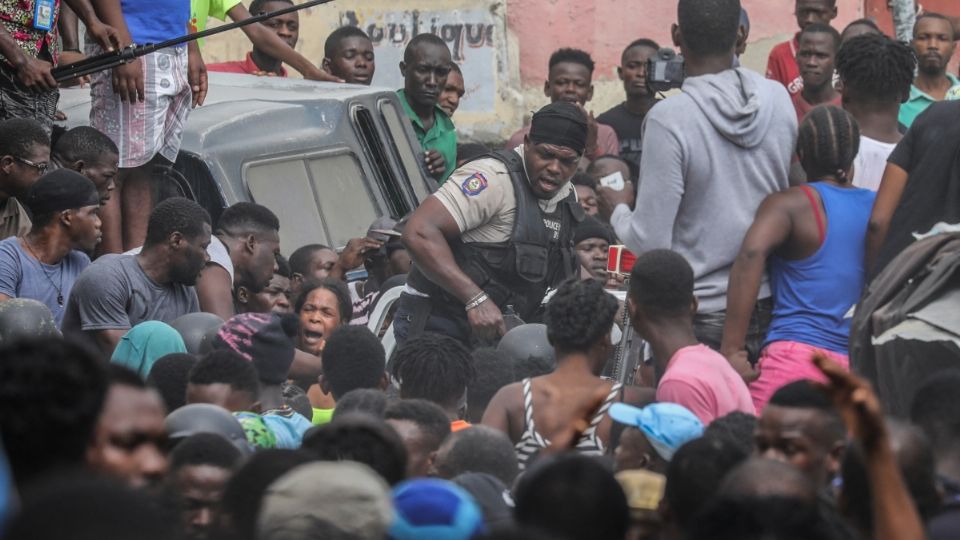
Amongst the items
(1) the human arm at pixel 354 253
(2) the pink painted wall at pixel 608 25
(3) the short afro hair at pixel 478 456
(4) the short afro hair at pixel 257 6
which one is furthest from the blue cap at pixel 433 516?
(2) the pink painted wall at pixel 608 25

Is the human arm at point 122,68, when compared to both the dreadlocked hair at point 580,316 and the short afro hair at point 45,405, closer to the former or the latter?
the dreadlocked hair at point 580,316

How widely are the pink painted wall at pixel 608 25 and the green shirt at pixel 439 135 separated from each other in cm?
282

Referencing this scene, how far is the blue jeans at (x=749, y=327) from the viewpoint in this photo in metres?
6.19

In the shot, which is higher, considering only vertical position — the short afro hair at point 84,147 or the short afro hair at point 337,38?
the short afro hair at point 84,147

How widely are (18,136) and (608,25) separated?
6615 millimetres

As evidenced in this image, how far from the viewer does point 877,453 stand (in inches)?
136

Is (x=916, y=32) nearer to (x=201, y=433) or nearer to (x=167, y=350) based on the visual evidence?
(x=167, y=350)

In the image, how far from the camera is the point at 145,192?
8.24 m

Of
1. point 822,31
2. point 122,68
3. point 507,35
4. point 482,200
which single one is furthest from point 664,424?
point 507,35

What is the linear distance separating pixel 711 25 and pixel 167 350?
87.2 inches

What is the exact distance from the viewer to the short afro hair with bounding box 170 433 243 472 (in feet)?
14.6

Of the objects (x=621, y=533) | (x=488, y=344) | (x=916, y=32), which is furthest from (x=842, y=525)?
(x=916, y=32)

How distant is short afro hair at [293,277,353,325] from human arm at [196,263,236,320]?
488 mm

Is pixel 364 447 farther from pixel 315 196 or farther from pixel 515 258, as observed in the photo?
pixel 315 196
